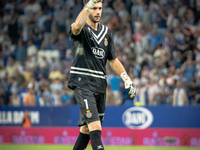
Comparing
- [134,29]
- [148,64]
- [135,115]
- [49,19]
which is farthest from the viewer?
[49,19]

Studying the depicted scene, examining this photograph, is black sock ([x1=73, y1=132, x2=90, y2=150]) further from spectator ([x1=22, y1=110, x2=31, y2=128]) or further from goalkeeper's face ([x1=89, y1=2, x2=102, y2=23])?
spectator ([x1=22, y1=110, x2=31, y2=128])

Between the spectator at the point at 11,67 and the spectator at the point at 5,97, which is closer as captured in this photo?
the spectator at the point at 5,97

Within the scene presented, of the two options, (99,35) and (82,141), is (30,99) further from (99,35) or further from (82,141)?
(99,35)

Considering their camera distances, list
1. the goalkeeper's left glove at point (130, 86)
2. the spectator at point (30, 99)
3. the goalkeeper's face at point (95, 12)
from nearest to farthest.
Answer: the goalkeeper's face at point (95, 12) → the goalkeeper's left glove at point (130, 86) → the spectator at point (30, 99)

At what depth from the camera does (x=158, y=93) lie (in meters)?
13.5

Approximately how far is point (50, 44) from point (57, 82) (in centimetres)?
307

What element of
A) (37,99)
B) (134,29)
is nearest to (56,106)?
(37,99)

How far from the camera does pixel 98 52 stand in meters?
5.59

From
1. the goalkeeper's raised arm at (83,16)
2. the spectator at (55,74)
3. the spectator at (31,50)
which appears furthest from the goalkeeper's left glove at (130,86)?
the spectator at (31,50)

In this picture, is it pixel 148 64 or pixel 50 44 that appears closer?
pixel 148 64

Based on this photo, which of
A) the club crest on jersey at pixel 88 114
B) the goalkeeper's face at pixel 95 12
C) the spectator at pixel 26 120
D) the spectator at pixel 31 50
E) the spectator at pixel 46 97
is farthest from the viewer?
the spectator at pixel 31 50

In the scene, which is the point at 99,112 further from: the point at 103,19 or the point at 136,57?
the point at 103,19

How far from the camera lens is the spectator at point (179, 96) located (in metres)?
13.1

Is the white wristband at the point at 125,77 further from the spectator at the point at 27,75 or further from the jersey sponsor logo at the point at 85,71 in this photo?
the spectator at the point at 27,75
